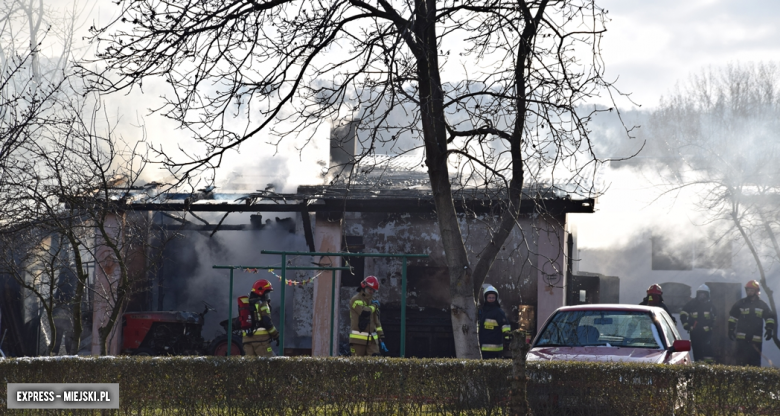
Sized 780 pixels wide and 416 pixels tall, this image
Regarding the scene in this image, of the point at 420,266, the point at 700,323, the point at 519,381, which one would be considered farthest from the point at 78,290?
the point at 700,323

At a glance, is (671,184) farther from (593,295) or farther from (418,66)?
(418,66)

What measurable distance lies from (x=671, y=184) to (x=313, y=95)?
19.5m

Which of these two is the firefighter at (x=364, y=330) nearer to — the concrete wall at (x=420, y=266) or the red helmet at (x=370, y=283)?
the red helmet at (x=370, y=283)

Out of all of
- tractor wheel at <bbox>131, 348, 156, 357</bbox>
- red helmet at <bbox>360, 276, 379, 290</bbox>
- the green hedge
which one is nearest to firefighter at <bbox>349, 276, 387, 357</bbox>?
red helmet at <bbox>360, 276, 379, 290</bbox>

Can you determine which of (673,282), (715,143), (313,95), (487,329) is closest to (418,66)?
(313,95)

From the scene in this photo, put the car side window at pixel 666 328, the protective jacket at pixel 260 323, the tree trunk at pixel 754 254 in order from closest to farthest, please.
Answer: the car side window at pixel 666 328
the protective jacket at pixel 260 323
the tree trunk at pixel 754 254

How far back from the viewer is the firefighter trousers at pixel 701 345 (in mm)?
15273

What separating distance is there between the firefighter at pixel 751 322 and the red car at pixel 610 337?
5751mm

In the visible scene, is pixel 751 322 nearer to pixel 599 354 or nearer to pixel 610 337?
pixel 610 337

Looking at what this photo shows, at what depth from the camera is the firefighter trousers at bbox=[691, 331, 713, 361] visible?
50.1 feet

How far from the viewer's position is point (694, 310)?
1527cm

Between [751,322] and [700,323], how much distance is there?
143 cm

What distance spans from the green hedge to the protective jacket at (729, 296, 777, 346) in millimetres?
8070

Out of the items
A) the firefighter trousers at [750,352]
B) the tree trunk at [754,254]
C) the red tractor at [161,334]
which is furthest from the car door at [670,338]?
the tree trunk at [754,254]
